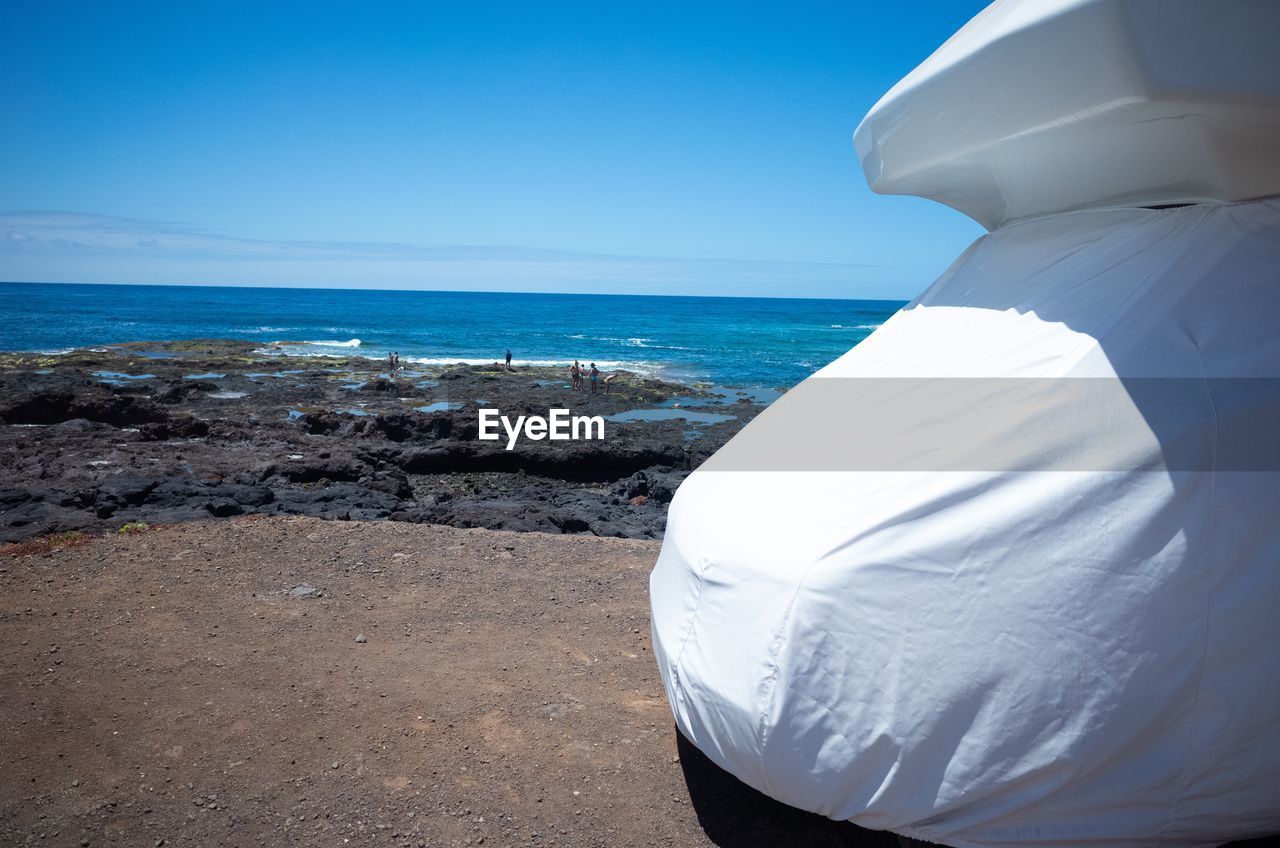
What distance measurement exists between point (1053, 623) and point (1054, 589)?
125mm

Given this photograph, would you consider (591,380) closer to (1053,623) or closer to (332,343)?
(1053,623)

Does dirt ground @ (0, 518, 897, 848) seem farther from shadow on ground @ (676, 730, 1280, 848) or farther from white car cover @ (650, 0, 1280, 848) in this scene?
white car cover @ (650, 0, 1280, 848)

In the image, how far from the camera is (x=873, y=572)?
126 inches

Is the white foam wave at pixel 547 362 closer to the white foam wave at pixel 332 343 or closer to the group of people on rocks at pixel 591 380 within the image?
the group of people on rocks at pixel 591 380

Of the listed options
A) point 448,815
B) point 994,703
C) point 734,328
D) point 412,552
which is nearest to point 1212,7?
point 994,703

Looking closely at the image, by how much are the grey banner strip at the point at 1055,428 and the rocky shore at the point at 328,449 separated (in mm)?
6765

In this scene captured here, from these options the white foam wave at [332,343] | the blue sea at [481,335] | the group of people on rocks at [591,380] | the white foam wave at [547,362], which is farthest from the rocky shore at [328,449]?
the white foam wave at [332,343]

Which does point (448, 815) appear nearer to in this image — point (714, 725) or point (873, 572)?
point (714, 725)

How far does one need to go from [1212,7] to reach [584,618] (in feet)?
18.2

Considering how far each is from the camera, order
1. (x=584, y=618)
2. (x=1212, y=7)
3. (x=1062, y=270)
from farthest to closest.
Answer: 1. (x=584, y=618)
2. (x=1062, y=270)
3. (x=1212, y=7)

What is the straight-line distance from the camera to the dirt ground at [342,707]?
401 cm

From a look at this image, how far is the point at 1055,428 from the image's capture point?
3248 mm

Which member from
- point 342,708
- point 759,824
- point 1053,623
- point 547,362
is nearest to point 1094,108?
point 1053,623

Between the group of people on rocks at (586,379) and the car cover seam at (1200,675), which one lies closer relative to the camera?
the car cover seam at (1200,675)
